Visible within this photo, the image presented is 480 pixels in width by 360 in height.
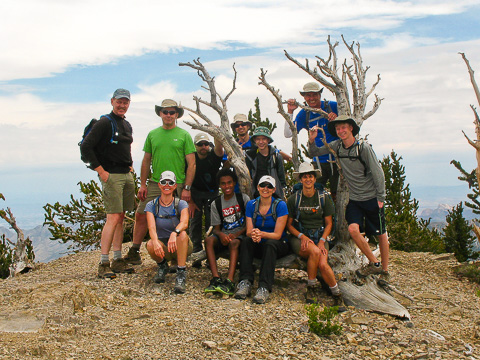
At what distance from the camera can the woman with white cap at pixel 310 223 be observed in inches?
247

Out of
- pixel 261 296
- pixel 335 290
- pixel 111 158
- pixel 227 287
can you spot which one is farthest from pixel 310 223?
pixel 111 158

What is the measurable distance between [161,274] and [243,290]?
150cm

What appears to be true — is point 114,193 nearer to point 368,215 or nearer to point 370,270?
point 368,215

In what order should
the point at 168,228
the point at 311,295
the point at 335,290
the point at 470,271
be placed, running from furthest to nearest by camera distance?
the point at 470,271, the point at 168,228, the point at 311,295, the point at 335,290

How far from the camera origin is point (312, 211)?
21.4 ft

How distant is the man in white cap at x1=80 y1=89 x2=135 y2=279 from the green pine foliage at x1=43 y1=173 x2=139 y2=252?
6.43m

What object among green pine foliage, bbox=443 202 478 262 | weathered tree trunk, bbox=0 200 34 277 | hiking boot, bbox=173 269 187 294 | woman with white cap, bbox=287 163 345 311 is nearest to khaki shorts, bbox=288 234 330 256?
woman with white cap, bbox=287 163 345 311

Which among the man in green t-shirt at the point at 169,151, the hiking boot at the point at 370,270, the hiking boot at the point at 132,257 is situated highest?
the man in green t-shirt at the point at 169,151

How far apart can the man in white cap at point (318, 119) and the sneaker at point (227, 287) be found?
2474mm

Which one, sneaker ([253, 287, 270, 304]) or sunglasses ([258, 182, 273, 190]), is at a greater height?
sunglasses ([258, 182, 273, 190])

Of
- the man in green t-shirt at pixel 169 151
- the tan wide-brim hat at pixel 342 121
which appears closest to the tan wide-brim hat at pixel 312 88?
the tan wide-brim hat at pixel 342 121

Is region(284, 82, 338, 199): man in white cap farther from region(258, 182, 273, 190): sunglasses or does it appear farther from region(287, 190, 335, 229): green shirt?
region(258, 182, 273, 190): sunglasses

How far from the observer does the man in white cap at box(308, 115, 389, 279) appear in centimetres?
646

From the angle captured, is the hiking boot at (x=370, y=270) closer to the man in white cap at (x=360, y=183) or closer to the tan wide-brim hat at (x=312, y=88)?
the man in white cap at (x=360, y=183)
